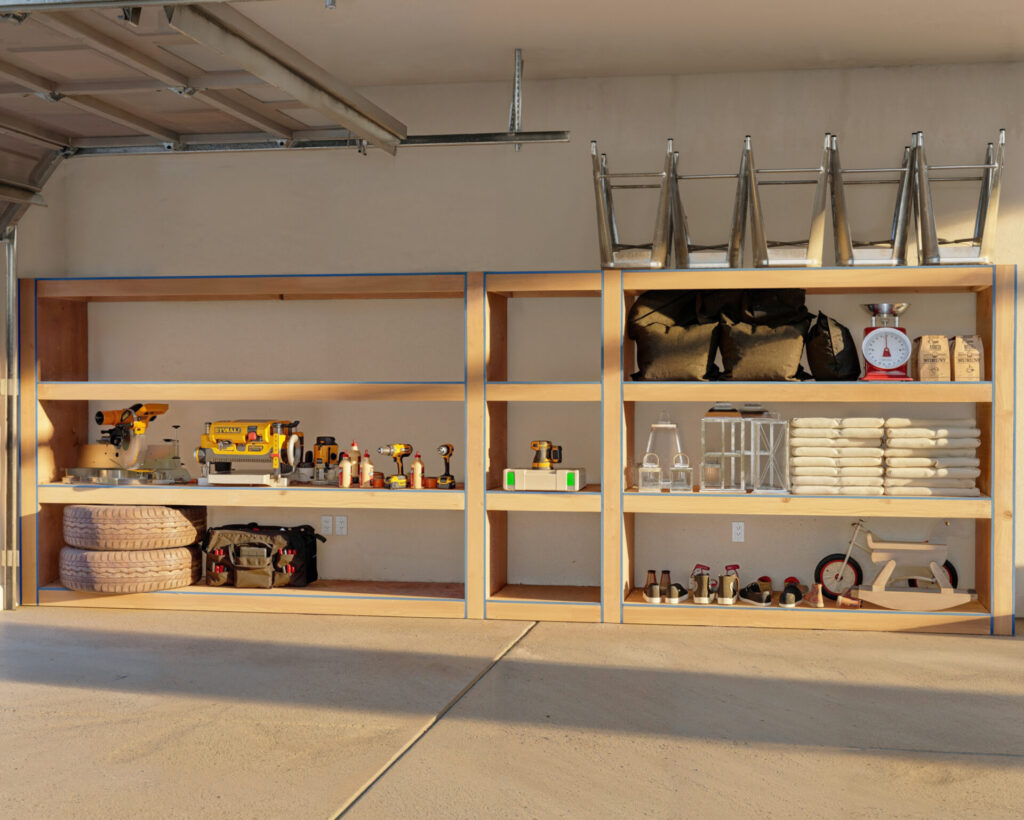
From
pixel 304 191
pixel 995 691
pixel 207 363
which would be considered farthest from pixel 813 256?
pixel 207 363

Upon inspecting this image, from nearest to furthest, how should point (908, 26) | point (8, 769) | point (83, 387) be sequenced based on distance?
point (8, 769), point (908, 26), point (83, 387)

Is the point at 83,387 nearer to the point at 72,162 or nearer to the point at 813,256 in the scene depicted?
the point at 72,162

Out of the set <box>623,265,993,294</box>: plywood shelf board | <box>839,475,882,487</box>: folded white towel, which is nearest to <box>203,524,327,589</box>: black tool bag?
<box>623,265,993,294</box>: plywood shelf board

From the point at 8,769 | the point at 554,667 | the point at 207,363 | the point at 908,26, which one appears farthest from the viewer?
the point at 207,363

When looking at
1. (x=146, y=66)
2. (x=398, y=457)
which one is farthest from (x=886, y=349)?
(x=146, y=66)

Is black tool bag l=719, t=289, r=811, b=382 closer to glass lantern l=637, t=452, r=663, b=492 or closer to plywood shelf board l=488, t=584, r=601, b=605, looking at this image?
glass lantern l=637, t=452, r=663, b=492

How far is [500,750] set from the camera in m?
3.74

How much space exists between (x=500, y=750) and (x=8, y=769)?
164 cm

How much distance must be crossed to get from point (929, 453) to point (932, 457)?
0.03 meters

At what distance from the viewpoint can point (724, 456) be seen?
5.79 m

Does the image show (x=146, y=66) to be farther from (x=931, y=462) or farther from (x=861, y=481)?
(x=931, y=462)

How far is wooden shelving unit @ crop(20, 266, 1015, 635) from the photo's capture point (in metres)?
5.46

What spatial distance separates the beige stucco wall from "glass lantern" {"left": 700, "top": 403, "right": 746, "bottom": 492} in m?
0.31

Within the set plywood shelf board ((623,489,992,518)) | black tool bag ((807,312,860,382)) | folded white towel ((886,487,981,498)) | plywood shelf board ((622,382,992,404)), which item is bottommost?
plywood shelf board ((623,489,992,518))
